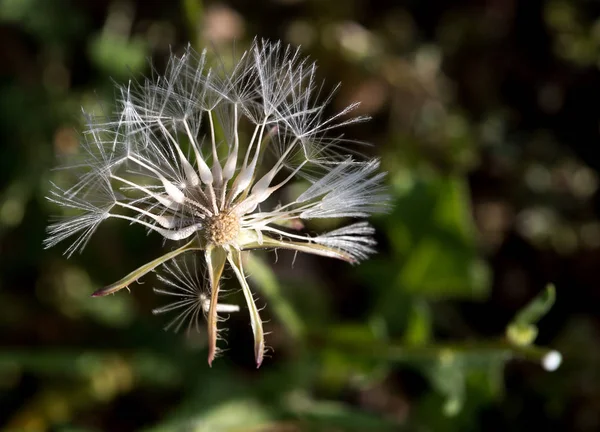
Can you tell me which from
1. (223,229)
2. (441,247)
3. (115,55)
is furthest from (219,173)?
(115,55)

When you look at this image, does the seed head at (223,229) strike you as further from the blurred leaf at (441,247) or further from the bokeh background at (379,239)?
the blurred leaf at (441,247)

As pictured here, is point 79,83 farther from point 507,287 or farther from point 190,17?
point 507,287

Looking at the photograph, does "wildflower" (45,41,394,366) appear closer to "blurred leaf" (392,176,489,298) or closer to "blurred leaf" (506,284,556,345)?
"blurred leaf" (506,284,556,345)

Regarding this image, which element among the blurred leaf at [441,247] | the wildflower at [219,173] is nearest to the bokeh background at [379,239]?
the blurred leaf at [441,247]

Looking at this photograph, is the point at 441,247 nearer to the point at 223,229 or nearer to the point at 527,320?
the point at 527,320

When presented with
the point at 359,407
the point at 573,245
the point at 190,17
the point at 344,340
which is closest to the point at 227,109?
the point at 190,17
